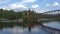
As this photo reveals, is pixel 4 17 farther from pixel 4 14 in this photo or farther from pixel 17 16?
pixel 17 16

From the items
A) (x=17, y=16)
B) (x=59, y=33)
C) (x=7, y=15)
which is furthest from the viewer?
(x=7, y=15)

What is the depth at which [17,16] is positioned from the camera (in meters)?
84.2

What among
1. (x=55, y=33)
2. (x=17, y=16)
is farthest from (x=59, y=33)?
(x=17, y=16)

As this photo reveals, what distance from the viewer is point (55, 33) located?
2230 cm

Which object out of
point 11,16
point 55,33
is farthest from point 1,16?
point 55,33

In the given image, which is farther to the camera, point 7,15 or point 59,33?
point 7,15

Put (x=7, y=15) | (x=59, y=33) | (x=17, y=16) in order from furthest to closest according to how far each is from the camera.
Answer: (x=7, y=15)
(x=17, y=16)
(x=59, y=33)

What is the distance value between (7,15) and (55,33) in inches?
2827

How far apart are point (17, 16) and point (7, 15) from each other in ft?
33.1

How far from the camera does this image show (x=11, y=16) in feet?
289

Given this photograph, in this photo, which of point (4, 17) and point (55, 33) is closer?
point (55, 33)

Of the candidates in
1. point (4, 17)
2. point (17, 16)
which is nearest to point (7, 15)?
point (4, 17)

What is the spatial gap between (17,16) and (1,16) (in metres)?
13.6

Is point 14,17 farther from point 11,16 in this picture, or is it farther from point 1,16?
point 1,16
